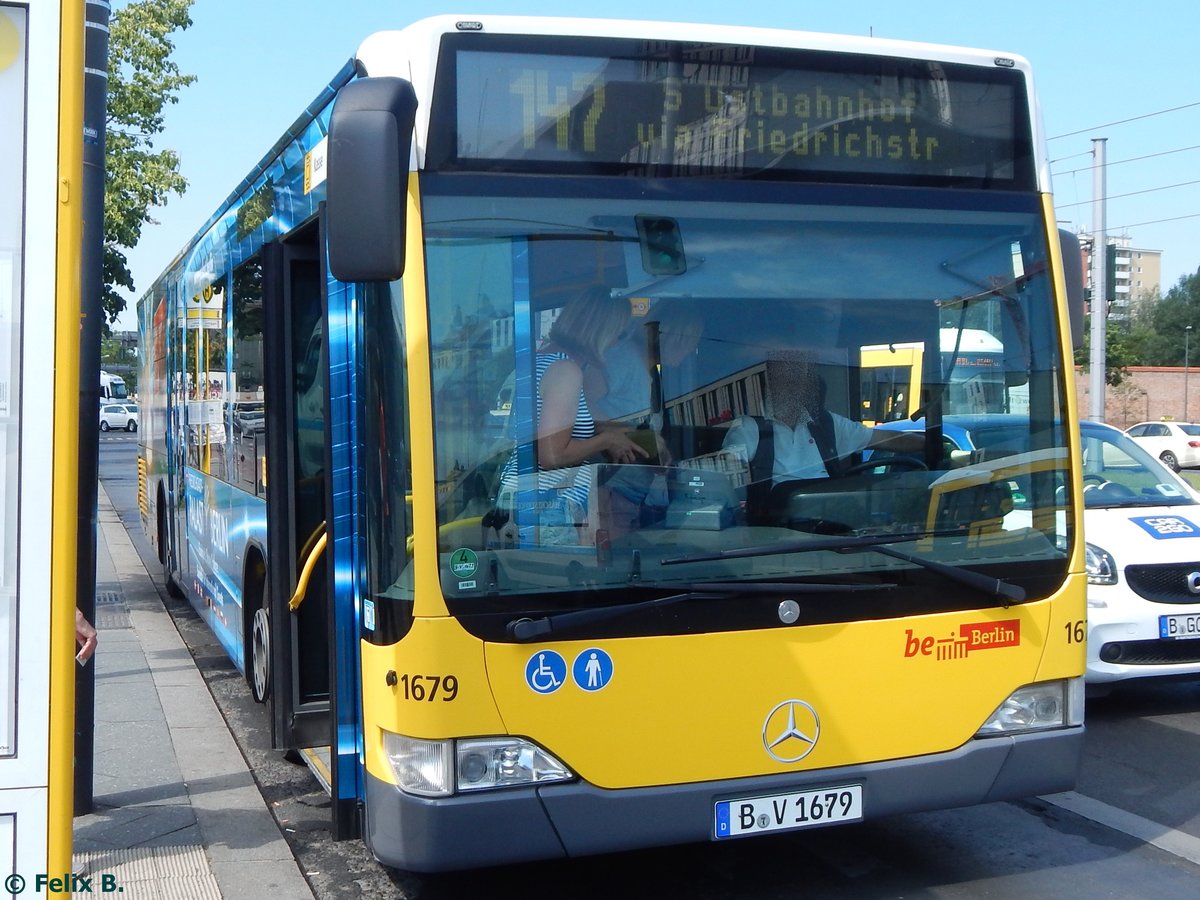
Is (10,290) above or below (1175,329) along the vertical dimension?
below

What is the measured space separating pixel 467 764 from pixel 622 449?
1.06 meters

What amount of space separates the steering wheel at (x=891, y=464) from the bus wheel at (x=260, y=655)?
317cm

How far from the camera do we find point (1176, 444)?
3575 centimetres

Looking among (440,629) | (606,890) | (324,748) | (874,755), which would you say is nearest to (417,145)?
(440,629)

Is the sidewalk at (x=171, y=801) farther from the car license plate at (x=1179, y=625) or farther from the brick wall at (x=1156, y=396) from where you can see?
the brick wall at (x=1156, y=396)

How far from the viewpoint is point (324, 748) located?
6.10 m

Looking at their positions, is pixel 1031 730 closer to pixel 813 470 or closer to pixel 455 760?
pixel 813 470

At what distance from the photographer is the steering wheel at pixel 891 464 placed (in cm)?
433

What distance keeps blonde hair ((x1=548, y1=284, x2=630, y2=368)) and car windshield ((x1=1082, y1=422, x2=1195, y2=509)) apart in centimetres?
508

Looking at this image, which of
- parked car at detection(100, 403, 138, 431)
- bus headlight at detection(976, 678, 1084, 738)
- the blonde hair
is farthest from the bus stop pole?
parked car at detection(100, 403, 138, 431)

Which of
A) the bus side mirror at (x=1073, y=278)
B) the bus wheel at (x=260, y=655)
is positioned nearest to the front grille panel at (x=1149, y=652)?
the bus side mirror at (x=1073, y=278)

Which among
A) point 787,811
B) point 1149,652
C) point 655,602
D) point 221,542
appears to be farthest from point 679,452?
point 221,542

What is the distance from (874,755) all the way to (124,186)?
34.3 feet

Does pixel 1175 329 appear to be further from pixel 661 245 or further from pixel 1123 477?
pixel 661 245
